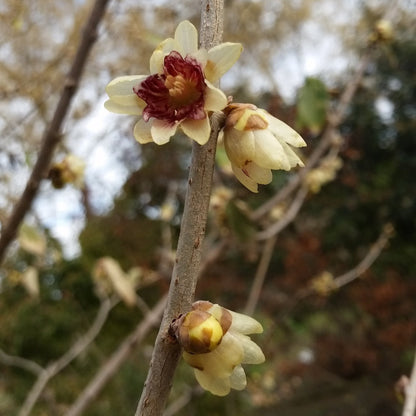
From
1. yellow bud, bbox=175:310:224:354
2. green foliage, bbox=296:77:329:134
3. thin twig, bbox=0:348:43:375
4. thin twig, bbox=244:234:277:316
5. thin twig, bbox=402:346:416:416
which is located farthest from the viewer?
thin twig, bbox=244:234:277:316

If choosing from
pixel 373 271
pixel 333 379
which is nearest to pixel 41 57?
pixel 373 271

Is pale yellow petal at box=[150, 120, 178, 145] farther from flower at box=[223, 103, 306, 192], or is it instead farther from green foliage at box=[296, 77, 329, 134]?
green foliage at box=[296, 77, 329, 134]

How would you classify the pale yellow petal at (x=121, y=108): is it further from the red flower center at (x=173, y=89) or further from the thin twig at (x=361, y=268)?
the thin twig at (x=361, y=268)

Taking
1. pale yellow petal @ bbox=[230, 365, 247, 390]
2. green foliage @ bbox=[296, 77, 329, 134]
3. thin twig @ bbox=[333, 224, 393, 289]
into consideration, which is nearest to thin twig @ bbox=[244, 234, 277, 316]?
A: thin twig @ bbox=[333, 224, 393, 289]

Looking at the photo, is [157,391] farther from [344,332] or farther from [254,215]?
[344,332]

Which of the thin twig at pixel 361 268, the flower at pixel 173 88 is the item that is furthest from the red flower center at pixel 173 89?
the thin twig at pixel 361 268

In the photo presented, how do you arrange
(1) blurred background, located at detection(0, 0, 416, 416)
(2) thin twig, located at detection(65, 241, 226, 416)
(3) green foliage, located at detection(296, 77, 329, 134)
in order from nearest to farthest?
(2) thin twig, located at detection(65, 241, 226, 416), (3) green foliage, located at detection(296, 77, 329, 134), (1) blurred background, located at detection(0, 0, 416, 416)

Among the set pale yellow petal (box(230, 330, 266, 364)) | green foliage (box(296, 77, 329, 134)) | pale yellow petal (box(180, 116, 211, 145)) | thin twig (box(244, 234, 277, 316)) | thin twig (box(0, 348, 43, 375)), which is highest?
green foliage (box(296, 77, 329, 134))
